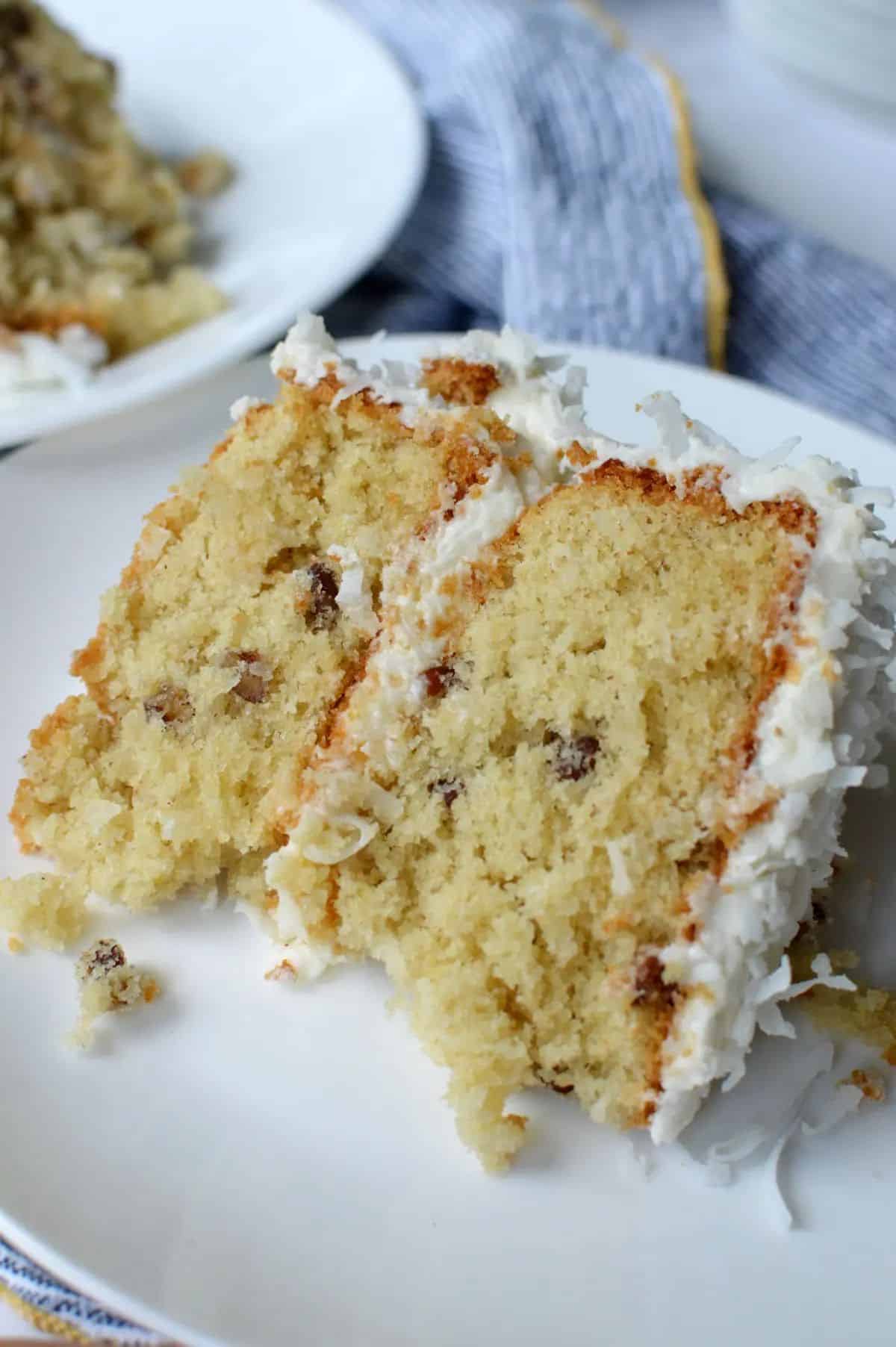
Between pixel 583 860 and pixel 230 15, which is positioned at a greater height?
pixel 230 15

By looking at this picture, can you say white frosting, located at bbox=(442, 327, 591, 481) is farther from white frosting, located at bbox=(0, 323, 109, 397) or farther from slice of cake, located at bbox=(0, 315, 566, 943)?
white frosting, located at bbox=(0, 323, 109, 397)

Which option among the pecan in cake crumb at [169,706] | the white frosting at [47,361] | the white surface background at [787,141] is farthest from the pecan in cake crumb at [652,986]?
the white surface background at [787,141]

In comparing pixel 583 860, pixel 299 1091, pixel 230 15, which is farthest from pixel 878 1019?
pixel 230 15

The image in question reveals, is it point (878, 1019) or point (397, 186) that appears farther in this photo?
point (397, 186)

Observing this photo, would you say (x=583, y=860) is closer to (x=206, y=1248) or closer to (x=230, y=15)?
(x=206, y=1248)

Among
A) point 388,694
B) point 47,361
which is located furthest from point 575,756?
point 47,361

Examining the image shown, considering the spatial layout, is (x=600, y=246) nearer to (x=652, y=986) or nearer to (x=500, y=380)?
(x=500, y=380)
